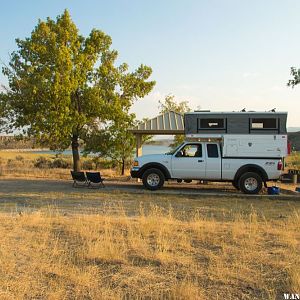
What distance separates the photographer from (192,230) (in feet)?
27.6

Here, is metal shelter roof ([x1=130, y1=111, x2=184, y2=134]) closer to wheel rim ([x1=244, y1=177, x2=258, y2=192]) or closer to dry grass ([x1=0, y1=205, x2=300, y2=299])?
wheel rim ([x1=244, y1=177, x2=258, y2=192])

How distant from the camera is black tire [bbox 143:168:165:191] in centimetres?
1631

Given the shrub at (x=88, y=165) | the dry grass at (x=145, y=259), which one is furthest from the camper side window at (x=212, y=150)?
the shrub at (x=88, y=165)

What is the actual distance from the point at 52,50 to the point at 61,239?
14.9 metres

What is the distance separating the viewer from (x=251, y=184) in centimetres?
1593

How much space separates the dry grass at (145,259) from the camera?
498 cm

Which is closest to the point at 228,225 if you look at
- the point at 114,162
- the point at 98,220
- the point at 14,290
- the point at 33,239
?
the point at 98,220

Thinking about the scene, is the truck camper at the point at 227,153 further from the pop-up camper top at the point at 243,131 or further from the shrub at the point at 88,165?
the shrub at the point at 88,165

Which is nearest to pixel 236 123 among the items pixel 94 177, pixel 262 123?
pixel 262 123

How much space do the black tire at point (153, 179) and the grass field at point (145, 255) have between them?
16.5 ft

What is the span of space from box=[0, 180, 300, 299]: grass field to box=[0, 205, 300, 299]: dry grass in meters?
0.01

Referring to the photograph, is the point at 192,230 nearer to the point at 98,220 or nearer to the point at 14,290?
the point at 98,220

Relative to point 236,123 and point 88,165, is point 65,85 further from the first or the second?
point 88,165

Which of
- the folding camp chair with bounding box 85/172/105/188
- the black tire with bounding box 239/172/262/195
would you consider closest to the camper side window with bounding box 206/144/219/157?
the black tire with bounding box 239/172/262/195
